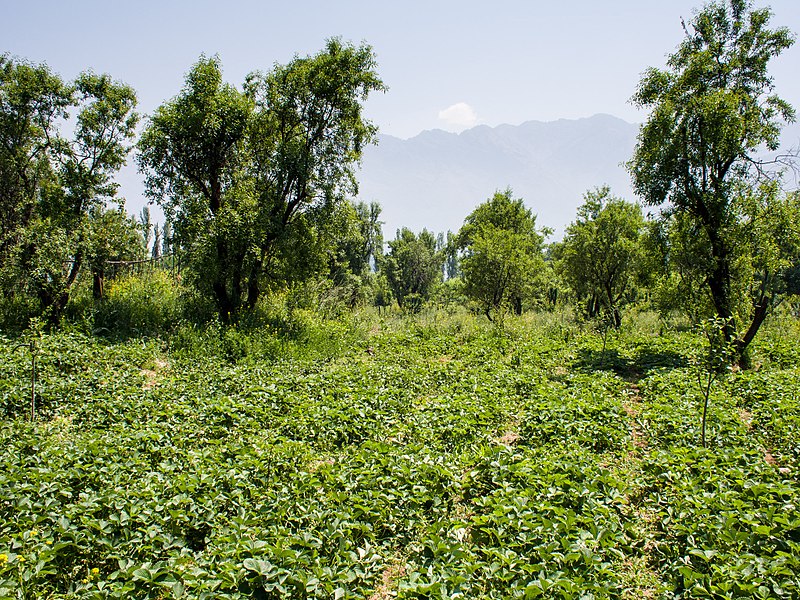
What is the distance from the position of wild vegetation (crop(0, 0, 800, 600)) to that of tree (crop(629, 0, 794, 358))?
0.25 feet

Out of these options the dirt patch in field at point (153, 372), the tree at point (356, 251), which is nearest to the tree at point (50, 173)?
the dirt patch in field at point (153, 372)

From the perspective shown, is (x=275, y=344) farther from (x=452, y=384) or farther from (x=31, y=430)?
(x=31, y=430)

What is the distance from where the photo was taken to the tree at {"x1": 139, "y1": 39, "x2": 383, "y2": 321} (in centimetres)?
1426

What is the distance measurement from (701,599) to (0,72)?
61.4 ft

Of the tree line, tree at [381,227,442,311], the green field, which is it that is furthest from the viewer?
tree at [381,227,442,311]

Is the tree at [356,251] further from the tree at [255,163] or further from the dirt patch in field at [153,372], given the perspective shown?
the dirt patch in field at [153,372]

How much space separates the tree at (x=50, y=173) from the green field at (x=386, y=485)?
273 centimetres

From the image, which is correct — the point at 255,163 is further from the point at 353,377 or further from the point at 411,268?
the point at 411,268

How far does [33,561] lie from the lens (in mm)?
3713

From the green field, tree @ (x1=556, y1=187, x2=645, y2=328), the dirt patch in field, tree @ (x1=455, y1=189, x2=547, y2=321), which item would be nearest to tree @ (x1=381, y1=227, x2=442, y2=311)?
tree @ (x1=455, y1=189, x2=547, y2=321)

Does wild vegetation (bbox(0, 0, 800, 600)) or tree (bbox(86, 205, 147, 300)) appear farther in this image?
tree (bbox(86, 205, 147, 300))

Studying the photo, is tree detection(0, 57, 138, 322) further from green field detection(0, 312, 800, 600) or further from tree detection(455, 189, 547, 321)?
tree detection(455, 189, 547, 321)

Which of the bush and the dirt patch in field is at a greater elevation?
the bush

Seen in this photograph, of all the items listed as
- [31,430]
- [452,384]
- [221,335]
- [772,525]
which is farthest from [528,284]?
[31,430]
